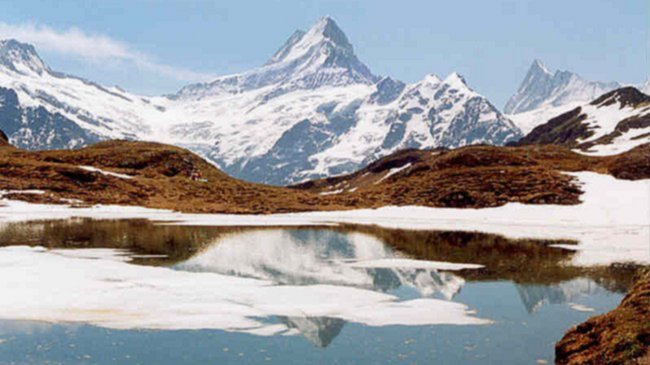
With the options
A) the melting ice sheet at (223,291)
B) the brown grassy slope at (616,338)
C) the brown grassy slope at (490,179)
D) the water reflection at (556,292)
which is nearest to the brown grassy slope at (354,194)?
the brown grassy slope at (490,179)

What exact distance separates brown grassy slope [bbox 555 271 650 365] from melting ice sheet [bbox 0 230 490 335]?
16.3ft

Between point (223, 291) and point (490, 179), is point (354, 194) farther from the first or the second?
point (223, 291)

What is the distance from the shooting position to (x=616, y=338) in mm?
16266

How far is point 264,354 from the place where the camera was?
18.6m

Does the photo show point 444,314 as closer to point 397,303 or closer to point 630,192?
point 397,303

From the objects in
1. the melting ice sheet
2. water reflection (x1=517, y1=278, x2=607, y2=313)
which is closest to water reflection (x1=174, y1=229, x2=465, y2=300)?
the melting ice sheet

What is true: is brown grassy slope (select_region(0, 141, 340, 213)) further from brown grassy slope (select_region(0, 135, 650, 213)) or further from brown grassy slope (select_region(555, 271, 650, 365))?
brown grassy slope (select_region(555, 271, 650, 365))

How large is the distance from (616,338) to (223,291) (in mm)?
17239

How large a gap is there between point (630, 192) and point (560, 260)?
5445cm

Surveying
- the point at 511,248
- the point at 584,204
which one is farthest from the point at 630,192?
the point at 511,248

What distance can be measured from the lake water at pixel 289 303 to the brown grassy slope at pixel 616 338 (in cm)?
99

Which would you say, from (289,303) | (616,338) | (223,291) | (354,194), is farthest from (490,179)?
(616,338)

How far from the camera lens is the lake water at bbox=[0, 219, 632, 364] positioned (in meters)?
18.9

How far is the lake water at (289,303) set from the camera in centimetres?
1892
